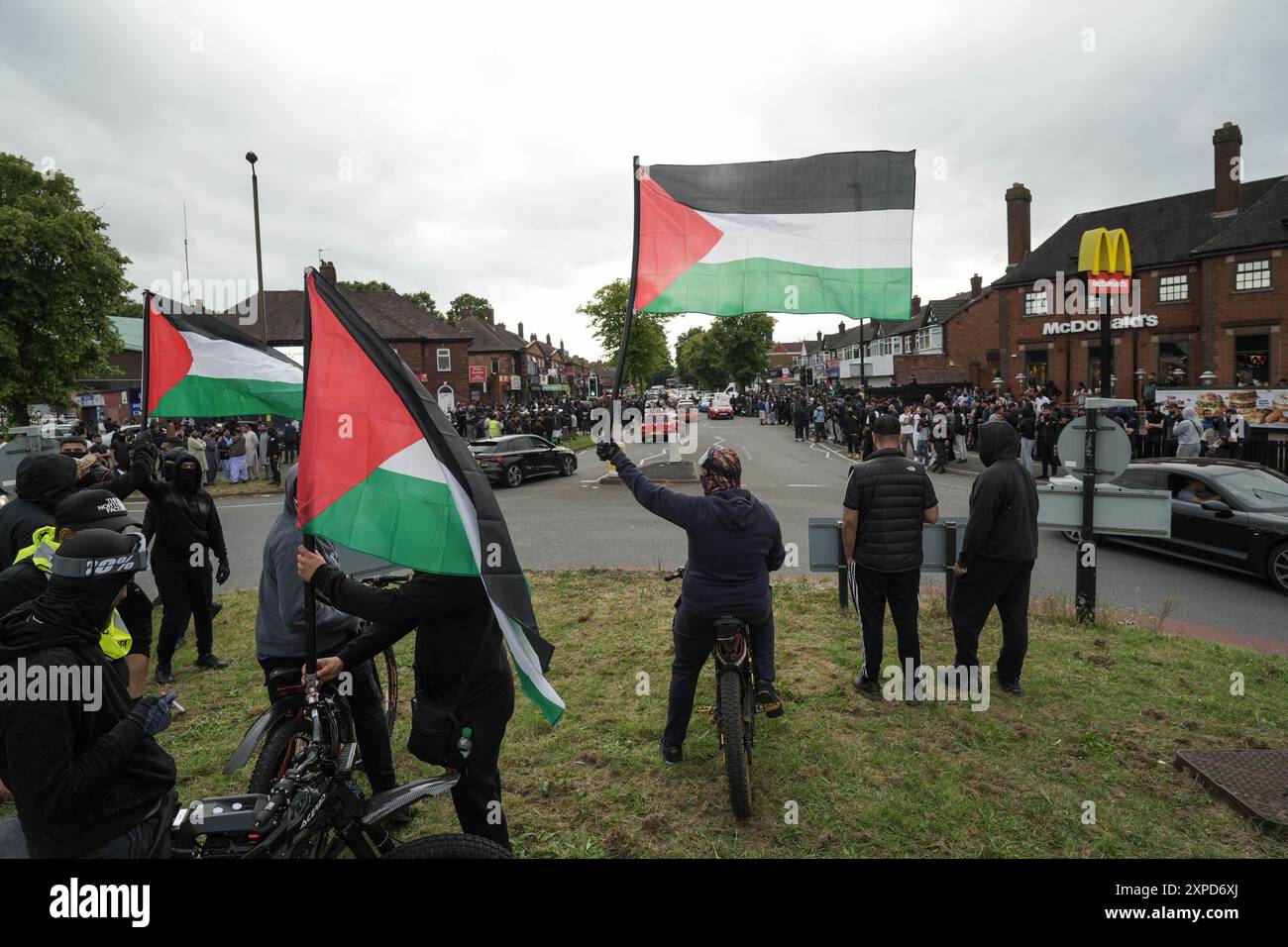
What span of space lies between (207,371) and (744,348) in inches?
3421

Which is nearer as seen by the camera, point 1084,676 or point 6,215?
point 1084,676

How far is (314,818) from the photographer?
2674 millimetres

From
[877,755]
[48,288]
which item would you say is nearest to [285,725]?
[877,755]

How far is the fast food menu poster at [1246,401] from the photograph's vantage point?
19219 mm

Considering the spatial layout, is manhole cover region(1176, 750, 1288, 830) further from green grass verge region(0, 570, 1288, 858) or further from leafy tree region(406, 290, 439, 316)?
leafy tree region(406, 290, 439, 316)

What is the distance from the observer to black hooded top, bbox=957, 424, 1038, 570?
17.4ft

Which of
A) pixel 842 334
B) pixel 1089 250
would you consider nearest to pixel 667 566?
pixel 1089 250

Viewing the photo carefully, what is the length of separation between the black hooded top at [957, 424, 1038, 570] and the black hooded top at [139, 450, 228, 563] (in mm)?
6110

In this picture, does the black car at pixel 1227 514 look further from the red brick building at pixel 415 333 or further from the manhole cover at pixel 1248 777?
the red brick building at pixel 415 333

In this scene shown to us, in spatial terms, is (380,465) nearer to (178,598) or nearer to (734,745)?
(734,745)

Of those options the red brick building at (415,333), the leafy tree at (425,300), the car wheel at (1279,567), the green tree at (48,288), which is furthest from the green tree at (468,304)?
the car wheel at (1279,567)

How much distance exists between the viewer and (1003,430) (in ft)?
17.5

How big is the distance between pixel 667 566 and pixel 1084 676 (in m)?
5.21
